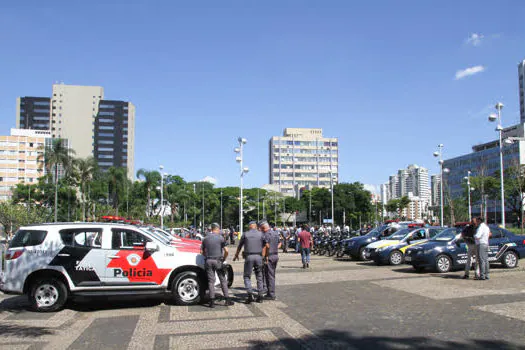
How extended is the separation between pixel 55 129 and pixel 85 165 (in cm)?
8113

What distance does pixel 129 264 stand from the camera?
379 inches

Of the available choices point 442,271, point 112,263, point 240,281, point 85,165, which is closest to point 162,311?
point 112,263

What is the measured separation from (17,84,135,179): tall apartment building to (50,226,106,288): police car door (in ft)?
453

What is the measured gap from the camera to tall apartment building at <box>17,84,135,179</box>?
143m

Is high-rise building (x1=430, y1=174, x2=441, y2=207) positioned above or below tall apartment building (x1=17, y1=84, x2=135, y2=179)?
below

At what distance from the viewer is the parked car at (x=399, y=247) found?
18328 millimetres

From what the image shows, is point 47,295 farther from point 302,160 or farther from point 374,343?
point 302,160

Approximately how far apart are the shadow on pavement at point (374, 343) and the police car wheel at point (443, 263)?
28.8 ft

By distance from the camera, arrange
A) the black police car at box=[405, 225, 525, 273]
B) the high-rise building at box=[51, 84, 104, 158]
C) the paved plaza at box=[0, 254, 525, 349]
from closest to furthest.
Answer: the paved plaza at box=[0, 254, 525, 349] → the black police car at box=[405, 225, 525, 273] → the high-rise building at box=[51, 84, 104, 158]

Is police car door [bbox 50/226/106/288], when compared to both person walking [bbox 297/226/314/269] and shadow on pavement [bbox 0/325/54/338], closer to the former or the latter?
shadow on pavement [bbox 0/325/54/338]

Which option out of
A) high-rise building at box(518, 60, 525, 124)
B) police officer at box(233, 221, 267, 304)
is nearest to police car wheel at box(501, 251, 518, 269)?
police officer at box(233, 221, 267, 304)

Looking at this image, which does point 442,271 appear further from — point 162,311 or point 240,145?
point 240,145

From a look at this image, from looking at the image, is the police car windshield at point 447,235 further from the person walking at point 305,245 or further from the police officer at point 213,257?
the police officer at point 213,257

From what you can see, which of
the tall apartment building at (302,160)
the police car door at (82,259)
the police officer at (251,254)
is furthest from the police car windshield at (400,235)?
the tall apartment building at (302,160)
